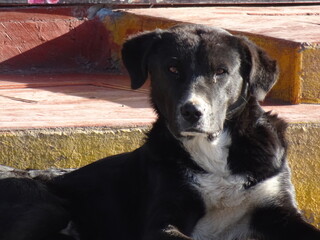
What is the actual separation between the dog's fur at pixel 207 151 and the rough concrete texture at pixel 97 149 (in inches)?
22.6

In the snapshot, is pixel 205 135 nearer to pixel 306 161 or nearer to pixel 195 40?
pixel 195 40

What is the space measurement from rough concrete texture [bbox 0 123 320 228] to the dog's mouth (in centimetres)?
85

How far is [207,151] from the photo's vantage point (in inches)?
183

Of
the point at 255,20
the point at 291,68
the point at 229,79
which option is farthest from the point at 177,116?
the point at 255,20

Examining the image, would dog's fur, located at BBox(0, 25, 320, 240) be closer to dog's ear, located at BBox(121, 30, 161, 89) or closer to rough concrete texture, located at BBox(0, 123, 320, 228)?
dog's ear, located at BBox(121, 30, 161, 89)

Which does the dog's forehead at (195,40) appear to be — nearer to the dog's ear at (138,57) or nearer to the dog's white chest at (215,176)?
the dog's ear at (138,57)

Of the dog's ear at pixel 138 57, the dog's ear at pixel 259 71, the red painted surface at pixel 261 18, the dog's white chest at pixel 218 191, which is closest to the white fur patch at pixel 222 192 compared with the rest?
the dog's white chest at pixel 218 191

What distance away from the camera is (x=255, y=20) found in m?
7.04

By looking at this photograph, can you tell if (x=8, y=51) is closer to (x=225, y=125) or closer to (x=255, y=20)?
(x=255, y=20)

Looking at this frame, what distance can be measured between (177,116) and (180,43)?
0.40 metres

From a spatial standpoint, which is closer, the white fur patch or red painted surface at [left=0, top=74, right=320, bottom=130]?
the white fur patch

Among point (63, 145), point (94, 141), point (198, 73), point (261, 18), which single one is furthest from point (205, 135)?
point (261, 18)

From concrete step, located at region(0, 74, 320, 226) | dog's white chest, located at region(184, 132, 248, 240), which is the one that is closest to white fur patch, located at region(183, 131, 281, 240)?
dog's white chest, located at region(184, 132, 248, 240)

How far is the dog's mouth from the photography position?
4.43 meters
